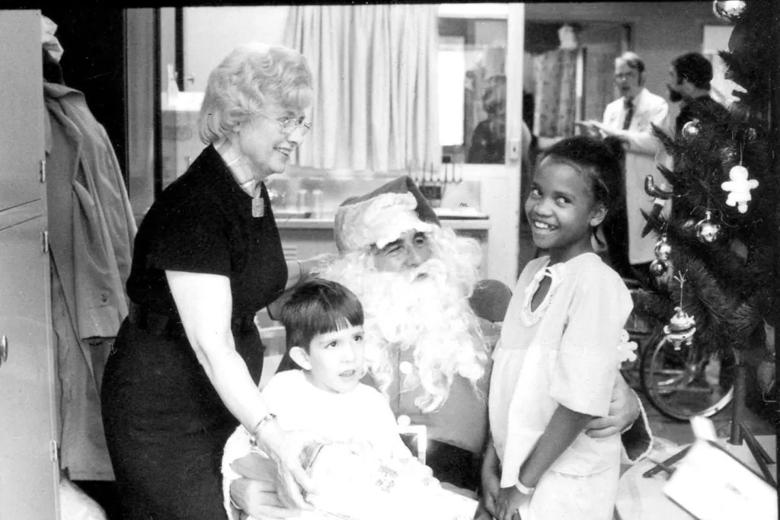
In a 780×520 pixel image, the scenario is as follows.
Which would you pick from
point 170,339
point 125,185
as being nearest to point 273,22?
point 125,185

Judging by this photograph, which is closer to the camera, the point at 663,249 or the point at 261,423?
the point at 261,423

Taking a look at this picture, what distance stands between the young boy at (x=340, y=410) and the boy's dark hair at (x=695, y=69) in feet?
2.04

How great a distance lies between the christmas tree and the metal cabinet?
39.6 inches

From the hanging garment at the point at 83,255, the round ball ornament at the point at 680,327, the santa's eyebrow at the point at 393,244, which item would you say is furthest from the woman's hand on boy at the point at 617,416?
the hanging garment at the point at 83,255

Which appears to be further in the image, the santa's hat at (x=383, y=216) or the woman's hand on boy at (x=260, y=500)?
the santa's hat at (x=383, y=216)

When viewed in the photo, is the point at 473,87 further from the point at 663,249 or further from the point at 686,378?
the point at 686,378

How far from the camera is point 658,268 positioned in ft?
4.79

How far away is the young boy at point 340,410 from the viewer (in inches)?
51.5

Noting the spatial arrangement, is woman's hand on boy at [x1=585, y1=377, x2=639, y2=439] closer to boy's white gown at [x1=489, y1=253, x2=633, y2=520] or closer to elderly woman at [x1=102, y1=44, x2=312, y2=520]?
boy's white gown at [x1=489, y1=253, x2=633, y2=520]

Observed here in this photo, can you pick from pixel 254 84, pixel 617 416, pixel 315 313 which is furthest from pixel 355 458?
pixel 254 84

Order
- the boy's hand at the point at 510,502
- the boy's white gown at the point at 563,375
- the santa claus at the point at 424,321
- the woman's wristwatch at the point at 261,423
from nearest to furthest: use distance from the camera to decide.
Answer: the woman's wristwatch at the point at 261,423, the boy's white gown at the point at 563,375, the boy's hand at the point at 510,502, the santa claus at the point at 424,321

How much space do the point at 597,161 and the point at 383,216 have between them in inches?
16.5

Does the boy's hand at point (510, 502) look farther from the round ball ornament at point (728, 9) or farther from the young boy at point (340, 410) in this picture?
the round ball ornament at point (728, 9)

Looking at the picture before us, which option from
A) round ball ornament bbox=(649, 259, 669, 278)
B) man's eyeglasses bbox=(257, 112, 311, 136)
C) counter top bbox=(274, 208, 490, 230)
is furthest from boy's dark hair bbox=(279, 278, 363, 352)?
round ball ornament bbox=(649, 259, 669, 278)
